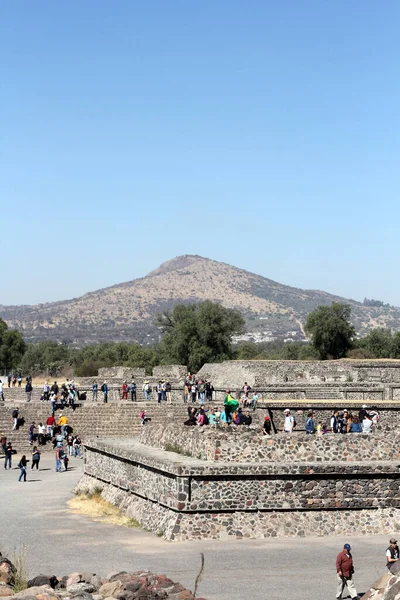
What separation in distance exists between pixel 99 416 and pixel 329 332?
34876 millimetres

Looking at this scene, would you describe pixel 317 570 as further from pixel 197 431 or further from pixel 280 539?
pixel 197 431

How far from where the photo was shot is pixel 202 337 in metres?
65.2

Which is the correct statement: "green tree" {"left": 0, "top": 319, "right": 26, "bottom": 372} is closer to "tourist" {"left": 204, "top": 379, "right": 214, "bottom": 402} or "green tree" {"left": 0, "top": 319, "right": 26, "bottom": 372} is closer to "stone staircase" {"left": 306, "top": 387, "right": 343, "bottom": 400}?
"tourist" {"left": 204, "top": 379, "right": 214, "bottom": 402}

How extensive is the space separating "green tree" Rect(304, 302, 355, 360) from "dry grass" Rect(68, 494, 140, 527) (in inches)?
1817

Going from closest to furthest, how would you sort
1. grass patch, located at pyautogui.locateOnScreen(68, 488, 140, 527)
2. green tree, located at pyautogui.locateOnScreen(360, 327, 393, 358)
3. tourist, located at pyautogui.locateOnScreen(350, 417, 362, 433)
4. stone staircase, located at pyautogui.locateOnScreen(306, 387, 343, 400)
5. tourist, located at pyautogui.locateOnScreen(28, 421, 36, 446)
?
grass patch, located at pyautogui.locateOnScreen(68, 488, 140, 527) < tourist, located at pyautogui.locateOnScreen(350, 417, 362, 433) < tourist, located at pyautogui.locateOnScreen(28, 421, 36, 446) < stone staircase, located at pyautogui.locateOnScreen(306, 387, 343, 400) < green tree, located at pyautogui.locateOnScreen(360, 327, 393, 358)

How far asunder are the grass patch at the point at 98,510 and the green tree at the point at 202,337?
132ft

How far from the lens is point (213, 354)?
64.5 metres

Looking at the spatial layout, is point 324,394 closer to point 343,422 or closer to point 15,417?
point 343,422

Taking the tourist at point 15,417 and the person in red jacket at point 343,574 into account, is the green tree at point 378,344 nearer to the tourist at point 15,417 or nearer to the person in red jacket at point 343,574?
the tourist at point 15,417

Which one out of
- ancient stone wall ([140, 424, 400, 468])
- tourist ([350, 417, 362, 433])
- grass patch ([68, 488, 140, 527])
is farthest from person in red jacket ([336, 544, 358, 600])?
tourist ([350, 417, 362, 433])

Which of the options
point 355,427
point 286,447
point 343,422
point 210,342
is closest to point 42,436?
point 343,422

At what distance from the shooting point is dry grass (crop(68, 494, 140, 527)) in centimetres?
1895

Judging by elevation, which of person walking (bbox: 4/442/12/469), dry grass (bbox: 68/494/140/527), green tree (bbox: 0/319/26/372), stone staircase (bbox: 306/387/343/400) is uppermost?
green tree (bbox: 0/319/26/372)

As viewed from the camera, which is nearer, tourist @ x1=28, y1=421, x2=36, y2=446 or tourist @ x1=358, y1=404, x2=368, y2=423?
tourist @ x1=358, y1=404, x2=368, y2=423
